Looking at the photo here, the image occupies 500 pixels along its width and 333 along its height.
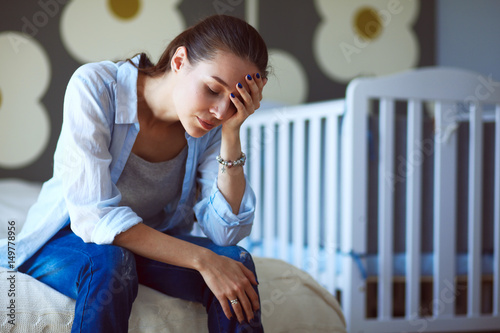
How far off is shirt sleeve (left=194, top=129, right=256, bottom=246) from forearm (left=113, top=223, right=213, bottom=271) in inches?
5.2

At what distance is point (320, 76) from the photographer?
2816 millimetres

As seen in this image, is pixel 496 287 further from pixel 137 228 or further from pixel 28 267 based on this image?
pixel 28 267

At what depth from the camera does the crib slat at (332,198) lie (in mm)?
1612

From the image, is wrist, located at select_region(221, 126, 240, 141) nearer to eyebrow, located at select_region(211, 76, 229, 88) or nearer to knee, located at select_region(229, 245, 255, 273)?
eyebrow, located at select_region(211, 76, 229, 88)

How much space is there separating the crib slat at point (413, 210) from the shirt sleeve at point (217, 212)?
0.76 m

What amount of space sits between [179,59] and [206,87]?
96mm

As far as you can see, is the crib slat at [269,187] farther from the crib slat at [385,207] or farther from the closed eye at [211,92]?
the closed eye at [211,92]

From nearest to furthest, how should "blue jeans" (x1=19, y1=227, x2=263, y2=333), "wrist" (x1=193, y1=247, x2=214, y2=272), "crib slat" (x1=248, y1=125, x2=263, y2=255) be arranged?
"blue jeans" (x1=19, y1=227, x2=263, y2=333)
"wrist" (x1=193, y1=247, x2=214, y2=272)
"crib slat" (x1=248, y1=125, x2=263, y2=255)

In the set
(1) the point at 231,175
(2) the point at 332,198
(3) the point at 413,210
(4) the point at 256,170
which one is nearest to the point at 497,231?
Answer: (3) the point at 413,210

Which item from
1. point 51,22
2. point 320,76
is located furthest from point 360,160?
point 51,22

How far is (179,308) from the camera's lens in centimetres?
90

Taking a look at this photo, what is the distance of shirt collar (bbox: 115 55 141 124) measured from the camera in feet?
3.05

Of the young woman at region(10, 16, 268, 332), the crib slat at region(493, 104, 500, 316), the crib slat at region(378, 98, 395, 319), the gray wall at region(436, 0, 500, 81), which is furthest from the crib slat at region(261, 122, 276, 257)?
the gray wall at region(436, 0, 500, 81)

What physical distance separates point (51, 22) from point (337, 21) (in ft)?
5.13
